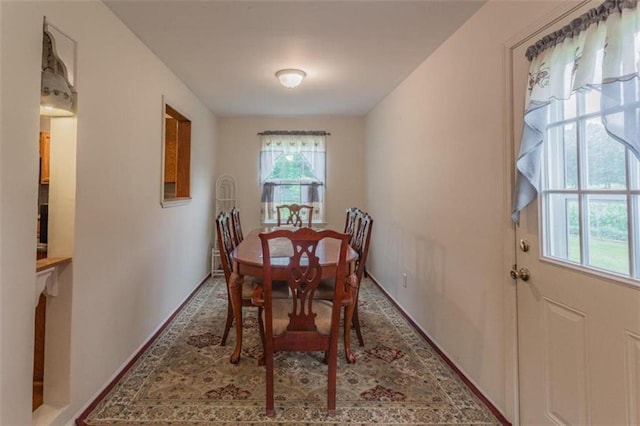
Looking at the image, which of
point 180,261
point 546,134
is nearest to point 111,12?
point 180,261

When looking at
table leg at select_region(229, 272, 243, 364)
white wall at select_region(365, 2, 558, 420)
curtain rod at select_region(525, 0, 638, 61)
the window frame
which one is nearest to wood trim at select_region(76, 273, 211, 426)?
table leg at select_region(229, 272, 243, 364)

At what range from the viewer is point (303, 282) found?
5.94 feet

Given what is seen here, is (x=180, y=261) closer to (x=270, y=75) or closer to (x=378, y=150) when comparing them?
(x=270, y=75)

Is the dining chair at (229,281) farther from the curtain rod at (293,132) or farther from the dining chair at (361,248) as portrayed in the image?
the curtain rod at (293,132)

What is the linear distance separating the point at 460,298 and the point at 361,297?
1.76m

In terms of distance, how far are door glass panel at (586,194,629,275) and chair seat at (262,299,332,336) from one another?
129cm

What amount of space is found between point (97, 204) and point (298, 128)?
3553 millimetres

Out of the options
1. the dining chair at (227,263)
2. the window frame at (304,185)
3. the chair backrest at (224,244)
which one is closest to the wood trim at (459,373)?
the dining chair at (227,263)

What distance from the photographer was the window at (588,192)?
45.3 inches

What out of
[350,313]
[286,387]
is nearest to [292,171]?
[350,313]

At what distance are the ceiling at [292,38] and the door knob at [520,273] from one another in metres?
1.59

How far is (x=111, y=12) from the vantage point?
6.70ft

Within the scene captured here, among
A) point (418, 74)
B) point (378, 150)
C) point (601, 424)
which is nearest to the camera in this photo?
point (601, 424)

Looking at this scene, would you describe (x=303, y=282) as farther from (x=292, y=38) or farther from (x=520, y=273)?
(x=292, y=38)
